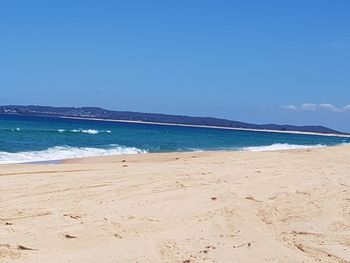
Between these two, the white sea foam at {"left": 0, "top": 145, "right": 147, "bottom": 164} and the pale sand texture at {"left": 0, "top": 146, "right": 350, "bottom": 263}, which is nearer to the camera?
the pale sand texture at {"left": 0, "top": 146, "right": 350, "bottom": 263}

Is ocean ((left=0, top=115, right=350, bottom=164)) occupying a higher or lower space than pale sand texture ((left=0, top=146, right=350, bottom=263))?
lower

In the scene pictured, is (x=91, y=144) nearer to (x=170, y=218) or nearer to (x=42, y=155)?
(x=42, y=155)

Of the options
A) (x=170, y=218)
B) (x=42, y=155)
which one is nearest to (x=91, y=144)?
(x=42, y=155)

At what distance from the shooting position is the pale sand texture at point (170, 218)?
588 cm

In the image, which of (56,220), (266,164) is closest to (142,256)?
(56,220)

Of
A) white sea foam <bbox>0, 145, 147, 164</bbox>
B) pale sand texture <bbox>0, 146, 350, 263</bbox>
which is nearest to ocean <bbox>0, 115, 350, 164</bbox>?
white sea foam <bbox>0, 145, 147, 164</bbox>

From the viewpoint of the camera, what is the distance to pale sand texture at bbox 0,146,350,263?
19.3 feet

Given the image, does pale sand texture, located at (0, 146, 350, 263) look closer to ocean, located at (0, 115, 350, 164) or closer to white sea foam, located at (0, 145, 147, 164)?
white sea foam, located at (0, 145, 147, 164)

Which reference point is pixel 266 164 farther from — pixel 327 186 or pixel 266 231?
pixel 266 231

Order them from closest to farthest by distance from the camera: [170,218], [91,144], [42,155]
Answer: [170,218]
[42,155]
[91,144]

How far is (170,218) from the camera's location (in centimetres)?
743

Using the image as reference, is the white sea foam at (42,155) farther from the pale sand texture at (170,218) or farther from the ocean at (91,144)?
the pale sand texture at (170,218)

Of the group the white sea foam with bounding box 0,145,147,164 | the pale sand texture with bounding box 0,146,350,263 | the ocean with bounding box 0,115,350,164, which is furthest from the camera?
the ocean with bounding box 0,115,350,164

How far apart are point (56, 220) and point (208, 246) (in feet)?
6.44
